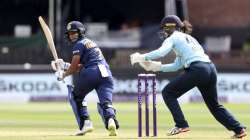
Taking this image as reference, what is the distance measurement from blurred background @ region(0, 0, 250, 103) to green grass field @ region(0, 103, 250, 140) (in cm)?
124

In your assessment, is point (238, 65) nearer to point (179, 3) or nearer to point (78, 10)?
point (179, 3)

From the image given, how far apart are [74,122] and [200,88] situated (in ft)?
19.1

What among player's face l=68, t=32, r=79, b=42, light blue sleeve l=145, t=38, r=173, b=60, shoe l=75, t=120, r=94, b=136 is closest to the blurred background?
player's face l=68, t=32, r=79, b=42

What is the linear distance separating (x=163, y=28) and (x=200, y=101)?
44.3ft

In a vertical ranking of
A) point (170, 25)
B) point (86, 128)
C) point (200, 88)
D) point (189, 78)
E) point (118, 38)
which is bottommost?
point (86, 128)

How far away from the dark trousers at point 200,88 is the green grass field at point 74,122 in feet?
1.02

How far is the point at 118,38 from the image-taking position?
30828 mm

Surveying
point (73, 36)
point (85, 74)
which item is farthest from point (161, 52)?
point (73, 36)

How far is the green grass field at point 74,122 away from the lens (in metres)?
13.8

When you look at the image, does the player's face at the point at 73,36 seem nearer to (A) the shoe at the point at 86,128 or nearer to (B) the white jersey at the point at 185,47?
(A) the shoe at the point at 86,128

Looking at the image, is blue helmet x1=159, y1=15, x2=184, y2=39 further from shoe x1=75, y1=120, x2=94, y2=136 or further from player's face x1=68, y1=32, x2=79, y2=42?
shoe x1=75, y1=120, x2=94, y2=136

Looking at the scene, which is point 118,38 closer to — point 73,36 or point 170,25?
point 73,36

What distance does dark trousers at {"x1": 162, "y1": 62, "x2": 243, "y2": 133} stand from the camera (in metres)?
13.1

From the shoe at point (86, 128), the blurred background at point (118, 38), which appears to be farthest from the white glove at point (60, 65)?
the blurred background at point (118, 38)
